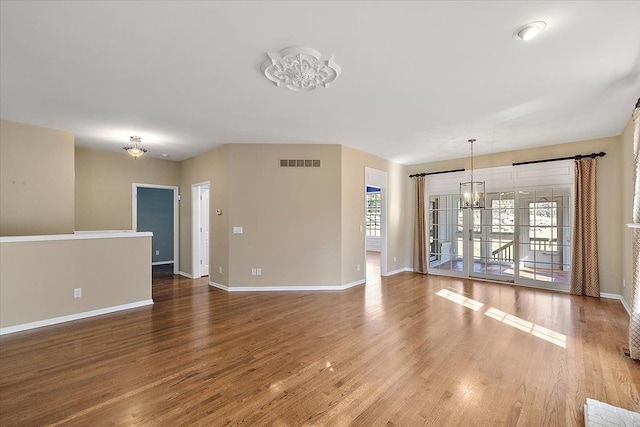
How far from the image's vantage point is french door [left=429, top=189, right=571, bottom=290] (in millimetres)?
5605

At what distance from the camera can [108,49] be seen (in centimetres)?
241

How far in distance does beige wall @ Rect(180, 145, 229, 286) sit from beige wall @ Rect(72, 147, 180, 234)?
96 centimetres

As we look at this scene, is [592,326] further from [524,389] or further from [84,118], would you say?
[84,118]

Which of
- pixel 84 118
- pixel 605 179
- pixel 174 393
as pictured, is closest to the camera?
pixel 174 393

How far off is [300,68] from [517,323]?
13.4ft

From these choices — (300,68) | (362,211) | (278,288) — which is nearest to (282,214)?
(278,288)

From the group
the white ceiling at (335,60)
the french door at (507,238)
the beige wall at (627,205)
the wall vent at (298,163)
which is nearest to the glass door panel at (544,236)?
the french door at (507,238)

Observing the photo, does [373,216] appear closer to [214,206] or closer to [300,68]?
[214,206]

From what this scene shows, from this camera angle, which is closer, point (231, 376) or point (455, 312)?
point (231, 376)

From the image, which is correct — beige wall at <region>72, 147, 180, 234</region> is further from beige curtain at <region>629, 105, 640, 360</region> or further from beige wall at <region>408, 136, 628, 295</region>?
beige wall at <region>408, 136, 628, 295</region>

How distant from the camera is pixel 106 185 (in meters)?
6.09

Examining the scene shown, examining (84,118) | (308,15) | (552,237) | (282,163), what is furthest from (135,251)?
(552,237)

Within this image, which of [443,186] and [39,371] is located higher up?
[443,186]

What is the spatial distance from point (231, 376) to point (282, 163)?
12.5 feet
